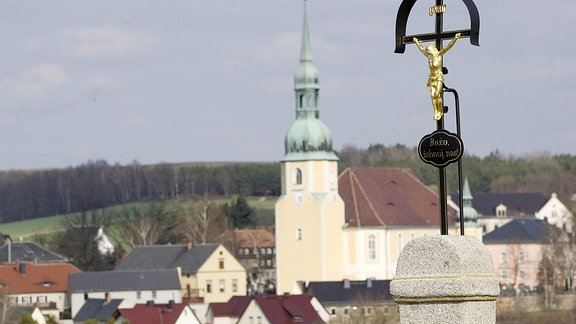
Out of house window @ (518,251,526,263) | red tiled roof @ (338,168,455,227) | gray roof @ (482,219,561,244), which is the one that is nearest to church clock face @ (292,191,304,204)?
red tiled roof @ (338,168,455,227)

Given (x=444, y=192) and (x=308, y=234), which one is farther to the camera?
(x=308, y=234)

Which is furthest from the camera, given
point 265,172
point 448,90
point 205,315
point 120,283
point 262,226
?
point 265,172

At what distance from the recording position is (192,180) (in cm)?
18462

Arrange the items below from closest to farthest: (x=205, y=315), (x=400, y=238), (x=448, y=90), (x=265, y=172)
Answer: (x=448, y=90), (x=205, y=315), (x=400, y=238), (x=265, y=172)

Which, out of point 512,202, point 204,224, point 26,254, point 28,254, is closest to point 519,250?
point 204,224

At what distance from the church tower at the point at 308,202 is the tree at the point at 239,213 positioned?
153 feet

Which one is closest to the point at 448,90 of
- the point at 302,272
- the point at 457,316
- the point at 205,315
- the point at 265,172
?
the point at 457,316

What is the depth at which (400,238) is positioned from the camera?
100500 millimetres

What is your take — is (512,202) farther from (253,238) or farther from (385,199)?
(385,199)

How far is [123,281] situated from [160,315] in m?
18.8

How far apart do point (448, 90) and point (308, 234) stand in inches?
3372

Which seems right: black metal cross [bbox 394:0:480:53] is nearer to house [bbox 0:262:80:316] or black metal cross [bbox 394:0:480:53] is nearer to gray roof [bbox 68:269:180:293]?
gray roof [bbox 68:269:180:293]

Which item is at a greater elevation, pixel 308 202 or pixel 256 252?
pixel 308 202

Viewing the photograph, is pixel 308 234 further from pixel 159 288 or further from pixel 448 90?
pixel 448 90
